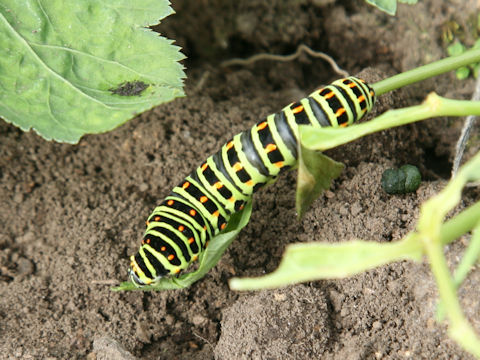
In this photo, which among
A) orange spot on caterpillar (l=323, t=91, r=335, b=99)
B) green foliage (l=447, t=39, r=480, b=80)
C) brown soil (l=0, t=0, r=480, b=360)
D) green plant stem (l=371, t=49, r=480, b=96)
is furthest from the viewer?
green foliage (l=447, t=39, r=480, b=80)

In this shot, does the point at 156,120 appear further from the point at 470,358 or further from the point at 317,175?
the point at 470,358

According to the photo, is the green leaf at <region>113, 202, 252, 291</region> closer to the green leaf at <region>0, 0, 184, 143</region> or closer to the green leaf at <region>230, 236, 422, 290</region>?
the green leaf at <region>0, 0, 184, 143</region>

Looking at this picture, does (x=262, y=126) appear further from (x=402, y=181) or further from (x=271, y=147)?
(x=402, y=181)

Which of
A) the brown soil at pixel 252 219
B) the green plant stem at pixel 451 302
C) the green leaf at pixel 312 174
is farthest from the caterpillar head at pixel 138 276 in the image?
the green plant stem at pixel 451 302

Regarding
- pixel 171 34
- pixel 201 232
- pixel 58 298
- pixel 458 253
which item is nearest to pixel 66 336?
pixel 58 298

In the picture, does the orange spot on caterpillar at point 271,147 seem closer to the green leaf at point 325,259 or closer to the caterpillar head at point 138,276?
the caterpillar head at point 138,276

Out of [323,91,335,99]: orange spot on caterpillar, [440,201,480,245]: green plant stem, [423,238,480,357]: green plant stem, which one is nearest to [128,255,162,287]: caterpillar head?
[323,91,335,99]: orange spot on caterpillar
